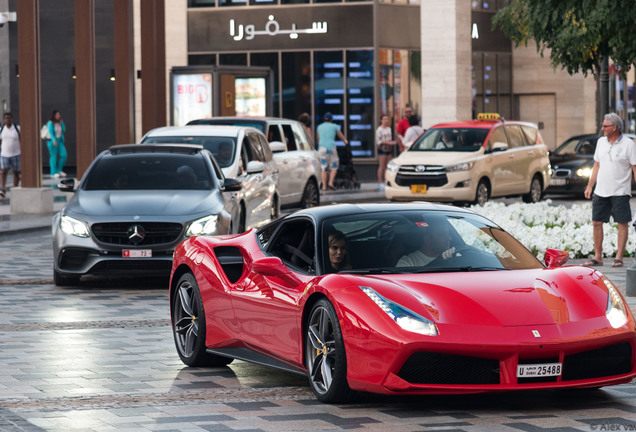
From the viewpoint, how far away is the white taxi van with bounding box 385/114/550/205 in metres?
28.0

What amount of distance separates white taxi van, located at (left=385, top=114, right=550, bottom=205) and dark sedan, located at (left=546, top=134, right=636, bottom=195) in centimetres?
95

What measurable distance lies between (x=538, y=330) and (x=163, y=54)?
26843 millimetres

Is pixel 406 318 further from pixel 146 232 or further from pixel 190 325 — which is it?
pixel 146 232

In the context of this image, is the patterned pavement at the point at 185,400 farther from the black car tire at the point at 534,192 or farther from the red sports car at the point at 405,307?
the black car tire at the point at 534,192

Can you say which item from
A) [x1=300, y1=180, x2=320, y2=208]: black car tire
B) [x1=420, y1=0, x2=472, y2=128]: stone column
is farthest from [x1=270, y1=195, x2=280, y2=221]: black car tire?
[x1=420, y1=0, x2=472, y2=128]: stone column

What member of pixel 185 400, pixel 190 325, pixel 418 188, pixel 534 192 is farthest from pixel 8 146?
pixel 185 400

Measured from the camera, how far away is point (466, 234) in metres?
8.72

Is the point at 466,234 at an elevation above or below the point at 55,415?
above

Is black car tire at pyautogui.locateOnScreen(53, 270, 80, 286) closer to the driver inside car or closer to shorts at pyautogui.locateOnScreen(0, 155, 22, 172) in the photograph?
the driver inside car

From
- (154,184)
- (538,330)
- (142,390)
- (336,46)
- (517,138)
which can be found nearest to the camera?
(538,330)

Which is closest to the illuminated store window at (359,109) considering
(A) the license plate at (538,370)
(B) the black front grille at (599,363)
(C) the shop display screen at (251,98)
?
(C) the shop display screen at (251,98)

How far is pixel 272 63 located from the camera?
44.9 m

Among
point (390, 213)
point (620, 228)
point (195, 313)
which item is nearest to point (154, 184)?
point (620, 228)

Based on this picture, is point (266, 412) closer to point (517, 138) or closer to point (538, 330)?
point (538, 330)
